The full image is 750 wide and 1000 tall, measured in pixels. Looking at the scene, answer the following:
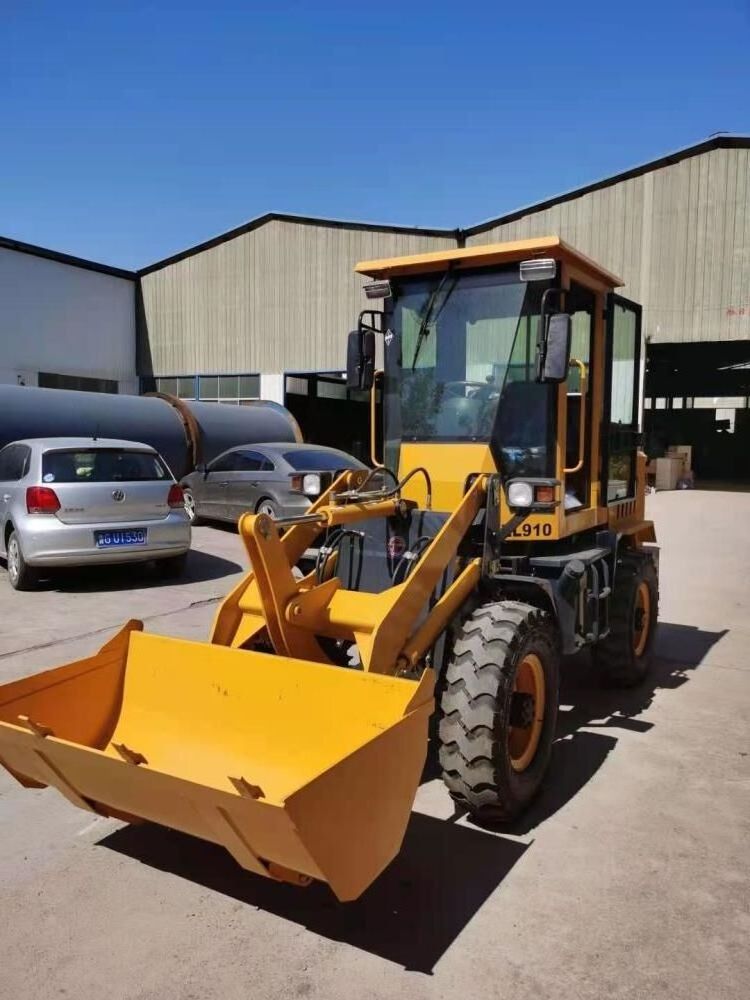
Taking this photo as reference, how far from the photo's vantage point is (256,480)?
40.0 feet

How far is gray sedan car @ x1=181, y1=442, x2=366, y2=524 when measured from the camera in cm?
1185

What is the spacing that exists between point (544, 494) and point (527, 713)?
1081 millimetres

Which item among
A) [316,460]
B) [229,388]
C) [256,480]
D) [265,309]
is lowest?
[256,480]

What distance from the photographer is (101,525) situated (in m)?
8.17

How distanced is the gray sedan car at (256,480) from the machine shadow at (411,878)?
7.82 meters

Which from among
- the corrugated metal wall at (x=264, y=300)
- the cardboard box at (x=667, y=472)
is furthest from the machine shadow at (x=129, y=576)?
the cardboard box at (x=667, y=472)

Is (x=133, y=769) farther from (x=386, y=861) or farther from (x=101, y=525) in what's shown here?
(x=101, y=525)

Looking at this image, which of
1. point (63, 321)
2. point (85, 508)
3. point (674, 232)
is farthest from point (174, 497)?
point (63, 321)

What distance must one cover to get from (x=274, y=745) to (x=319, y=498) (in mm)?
1684

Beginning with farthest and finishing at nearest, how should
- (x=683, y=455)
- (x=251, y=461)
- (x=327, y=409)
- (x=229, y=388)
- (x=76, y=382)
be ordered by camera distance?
(x=327, y=409)
(x=683, y=455)
(x=229, y=388)
(x=76, y=382)
(x=251, y=461)

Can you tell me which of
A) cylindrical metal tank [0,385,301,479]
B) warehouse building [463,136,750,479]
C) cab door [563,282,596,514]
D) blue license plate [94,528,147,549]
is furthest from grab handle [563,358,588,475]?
warehouse building [463,136,750,479]

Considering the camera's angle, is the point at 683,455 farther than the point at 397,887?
Yes

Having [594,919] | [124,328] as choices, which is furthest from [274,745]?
[124,328]

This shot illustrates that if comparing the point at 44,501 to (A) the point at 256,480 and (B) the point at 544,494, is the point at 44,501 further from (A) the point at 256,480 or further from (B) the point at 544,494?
(B) the point at 544,494
